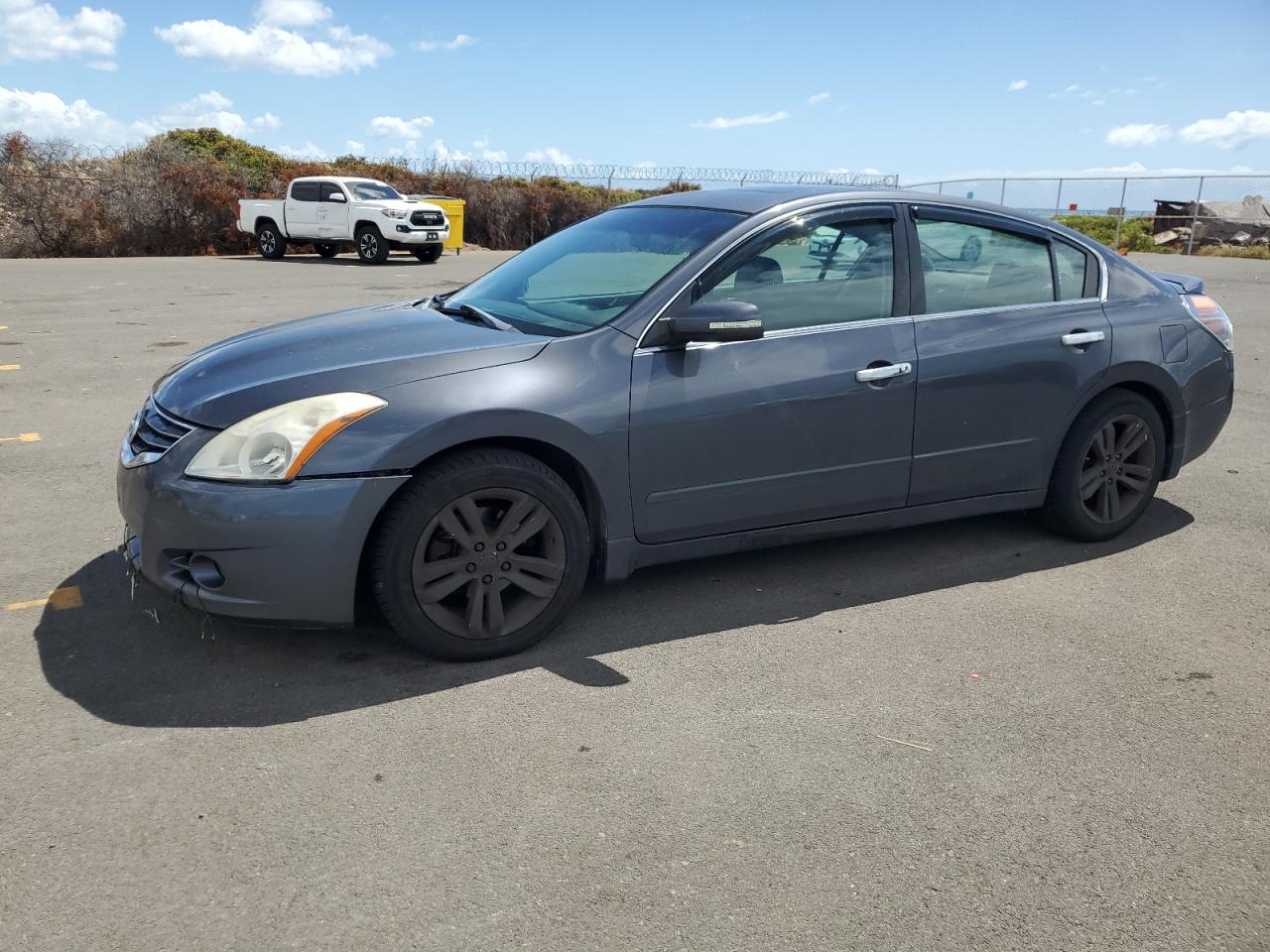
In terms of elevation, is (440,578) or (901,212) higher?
(901,212)

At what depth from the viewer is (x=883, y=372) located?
4602 millimetres

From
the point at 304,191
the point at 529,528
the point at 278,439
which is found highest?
the point at 304,191

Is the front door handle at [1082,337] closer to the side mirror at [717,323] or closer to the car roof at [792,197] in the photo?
the car roof at [792,197]

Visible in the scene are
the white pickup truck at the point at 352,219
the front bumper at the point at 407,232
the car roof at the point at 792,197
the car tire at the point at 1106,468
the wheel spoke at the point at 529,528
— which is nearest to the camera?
the wheel spoke at the point at 529,528

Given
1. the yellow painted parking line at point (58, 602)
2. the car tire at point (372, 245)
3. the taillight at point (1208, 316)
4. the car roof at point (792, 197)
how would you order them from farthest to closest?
the car tire at point (372, 245) → the taillight at point (1208, 316) → the car roof at point (792, 197) → the yellow painted parking line at point (58, 602)

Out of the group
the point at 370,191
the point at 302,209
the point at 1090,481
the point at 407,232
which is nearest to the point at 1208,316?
the point at 1090,481

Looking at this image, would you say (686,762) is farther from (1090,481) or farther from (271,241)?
(271,241)

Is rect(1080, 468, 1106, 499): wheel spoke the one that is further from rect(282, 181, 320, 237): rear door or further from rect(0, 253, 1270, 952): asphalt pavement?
rect(282, 181, 320, 237): rear door

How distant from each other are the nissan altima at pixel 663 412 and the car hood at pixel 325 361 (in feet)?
0.05

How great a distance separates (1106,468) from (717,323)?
2.34m

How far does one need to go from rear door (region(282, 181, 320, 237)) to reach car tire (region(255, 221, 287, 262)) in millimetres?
467

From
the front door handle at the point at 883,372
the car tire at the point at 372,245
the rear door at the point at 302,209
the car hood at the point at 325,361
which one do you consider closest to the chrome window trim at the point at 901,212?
the front door handle at the point at 883,372

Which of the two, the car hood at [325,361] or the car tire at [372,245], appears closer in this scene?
the car hood at [325,361]

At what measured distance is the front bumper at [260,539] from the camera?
144 inches
